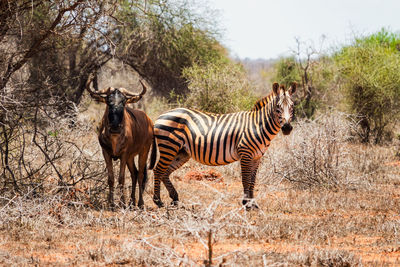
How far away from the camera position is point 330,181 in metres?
10.1

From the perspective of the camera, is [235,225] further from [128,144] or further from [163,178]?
[163,178]

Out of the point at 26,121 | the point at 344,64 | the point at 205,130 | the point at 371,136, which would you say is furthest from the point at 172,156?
the point at 344,64

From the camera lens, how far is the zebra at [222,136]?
835cm

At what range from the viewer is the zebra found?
8352 millimetres

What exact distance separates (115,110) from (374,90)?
507 inches

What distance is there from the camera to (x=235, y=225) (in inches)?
183

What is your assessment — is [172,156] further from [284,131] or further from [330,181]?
[330,181]

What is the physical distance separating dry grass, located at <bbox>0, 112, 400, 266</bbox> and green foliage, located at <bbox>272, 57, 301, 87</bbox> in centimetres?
1473

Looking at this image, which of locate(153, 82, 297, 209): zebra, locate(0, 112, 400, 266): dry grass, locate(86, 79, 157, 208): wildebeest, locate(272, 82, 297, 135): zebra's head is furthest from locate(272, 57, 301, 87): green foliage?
locate(86, 79, 157, 208): wildebeest

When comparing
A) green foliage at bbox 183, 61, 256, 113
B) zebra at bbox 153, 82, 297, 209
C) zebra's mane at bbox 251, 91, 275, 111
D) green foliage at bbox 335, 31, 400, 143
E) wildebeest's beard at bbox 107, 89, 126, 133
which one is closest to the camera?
wildebeest's beard at bbox 107, 89, 126, 133

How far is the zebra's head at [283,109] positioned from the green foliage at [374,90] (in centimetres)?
1016

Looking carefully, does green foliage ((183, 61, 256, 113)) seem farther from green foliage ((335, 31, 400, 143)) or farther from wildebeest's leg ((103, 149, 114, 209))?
wildebeest's leg ((103, 149, 114, 209))

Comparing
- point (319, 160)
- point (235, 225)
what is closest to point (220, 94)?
point (319, 160)

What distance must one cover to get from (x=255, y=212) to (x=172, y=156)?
174 cm
